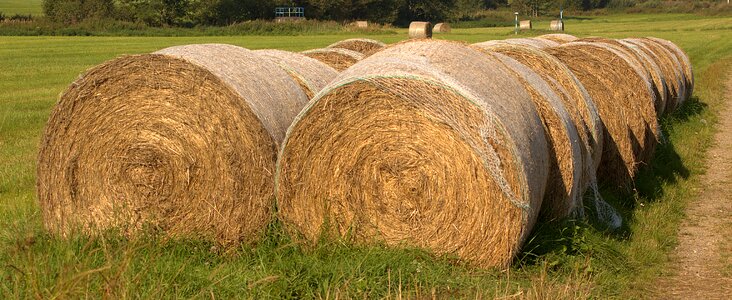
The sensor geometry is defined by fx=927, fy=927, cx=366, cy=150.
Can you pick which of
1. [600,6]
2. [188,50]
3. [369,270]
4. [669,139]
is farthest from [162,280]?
[600,6]

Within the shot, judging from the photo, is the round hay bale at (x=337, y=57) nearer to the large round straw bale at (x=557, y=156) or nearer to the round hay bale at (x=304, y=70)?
the round hay bale at (x=304, y=70)

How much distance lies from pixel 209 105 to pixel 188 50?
52 centimetres

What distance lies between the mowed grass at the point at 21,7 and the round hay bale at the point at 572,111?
8858 cm

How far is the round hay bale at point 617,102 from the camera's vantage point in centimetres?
924

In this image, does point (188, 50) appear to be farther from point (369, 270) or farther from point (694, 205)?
point (694, 205)

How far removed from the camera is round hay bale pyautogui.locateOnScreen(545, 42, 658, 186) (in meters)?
9.24

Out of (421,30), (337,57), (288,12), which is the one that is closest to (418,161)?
(337,57)

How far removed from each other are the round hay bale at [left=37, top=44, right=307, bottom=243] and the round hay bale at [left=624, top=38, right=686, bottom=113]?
9.28 meters

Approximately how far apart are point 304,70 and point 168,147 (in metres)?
1.72

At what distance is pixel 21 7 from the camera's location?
105562 millimetres

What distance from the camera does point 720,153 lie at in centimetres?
1265

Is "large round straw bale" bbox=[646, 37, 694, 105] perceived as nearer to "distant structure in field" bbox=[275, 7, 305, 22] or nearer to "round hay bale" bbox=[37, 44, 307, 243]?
"round hay bale" bbox=[37, 44, 307, 243]

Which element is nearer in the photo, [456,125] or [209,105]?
[456,125]

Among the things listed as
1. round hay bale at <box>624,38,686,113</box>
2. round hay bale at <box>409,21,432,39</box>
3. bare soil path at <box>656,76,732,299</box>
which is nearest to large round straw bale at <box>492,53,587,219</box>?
bare soil path at <box>656,76,732,299</box>
